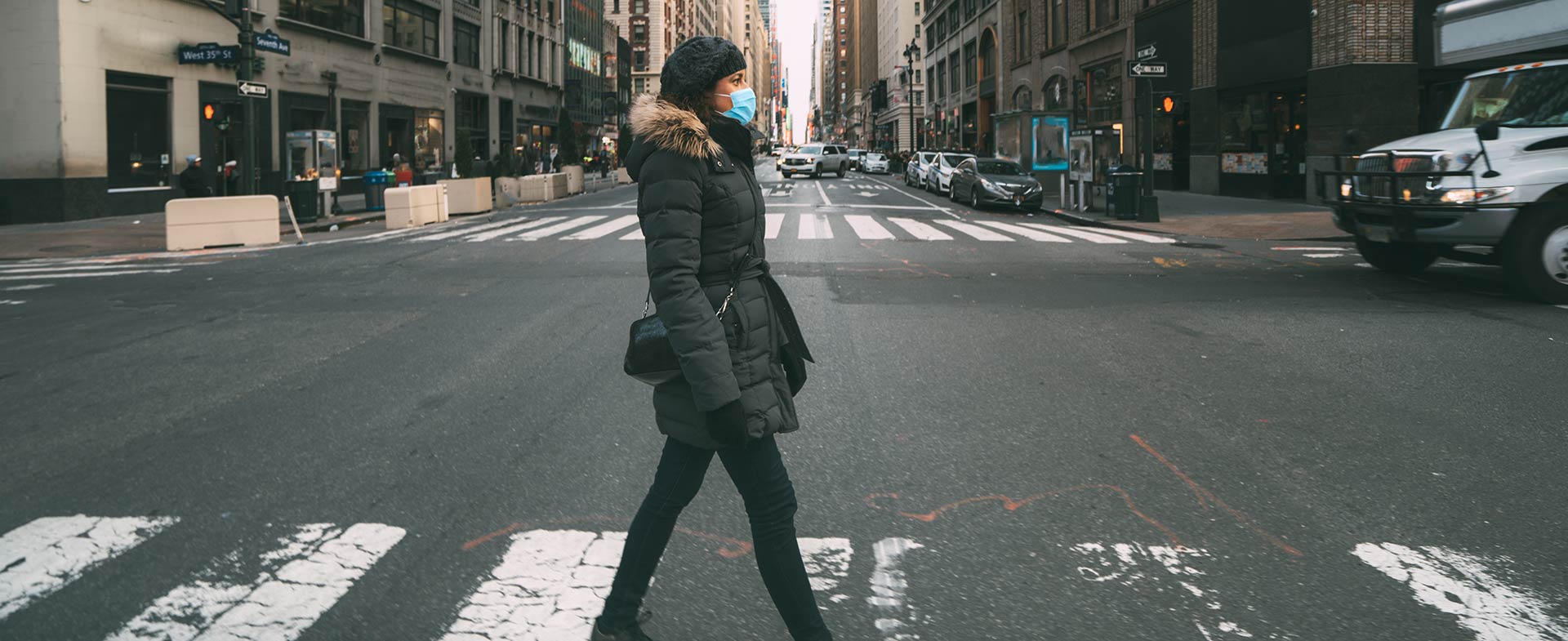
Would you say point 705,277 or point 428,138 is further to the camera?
point 428,138

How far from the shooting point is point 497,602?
3.70m

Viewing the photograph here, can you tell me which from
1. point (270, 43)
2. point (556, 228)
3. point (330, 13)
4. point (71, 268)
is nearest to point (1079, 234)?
point (556, 228)

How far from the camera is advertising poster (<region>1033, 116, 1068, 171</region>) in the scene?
32844 mm

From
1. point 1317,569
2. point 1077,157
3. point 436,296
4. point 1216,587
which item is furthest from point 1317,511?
point 1077,157

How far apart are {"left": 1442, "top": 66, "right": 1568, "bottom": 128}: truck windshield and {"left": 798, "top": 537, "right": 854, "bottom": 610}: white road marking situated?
10202 millimetres

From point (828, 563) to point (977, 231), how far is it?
1691cm

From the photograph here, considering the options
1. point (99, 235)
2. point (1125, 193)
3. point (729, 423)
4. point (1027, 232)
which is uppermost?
point (1125, 193)

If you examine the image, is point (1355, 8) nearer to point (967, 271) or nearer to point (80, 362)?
point (967, 271)

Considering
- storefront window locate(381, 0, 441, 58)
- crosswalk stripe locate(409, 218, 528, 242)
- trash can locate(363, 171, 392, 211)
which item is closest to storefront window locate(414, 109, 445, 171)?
storefront window locate(381, 0, 441, 58)

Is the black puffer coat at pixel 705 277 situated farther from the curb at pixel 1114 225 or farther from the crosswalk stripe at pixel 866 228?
the crosswalk stripe at pixel 866 228

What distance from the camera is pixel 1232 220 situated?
21.9 metres

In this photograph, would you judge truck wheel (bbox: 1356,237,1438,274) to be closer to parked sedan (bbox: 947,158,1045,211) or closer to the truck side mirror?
the truck side mirror

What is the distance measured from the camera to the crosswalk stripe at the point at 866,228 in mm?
19359

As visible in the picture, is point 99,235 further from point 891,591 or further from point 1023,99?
point 1023,99
